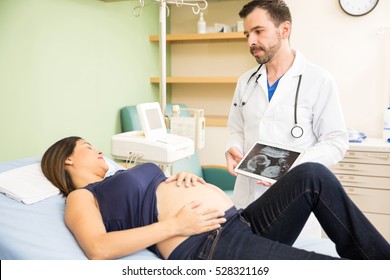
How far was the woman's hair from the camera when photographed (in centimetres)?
158

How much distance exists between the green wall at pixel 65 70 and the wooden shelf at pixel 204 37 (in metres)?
0.24

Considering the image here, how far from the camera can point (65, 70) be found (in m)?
2.35

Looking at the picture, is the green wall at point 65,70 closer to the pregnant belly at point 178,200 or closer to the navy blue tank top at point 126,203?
the navy blue tank top at point 126,203

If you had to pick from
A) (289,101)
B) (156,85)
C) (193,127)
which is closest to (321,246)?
(289,101)

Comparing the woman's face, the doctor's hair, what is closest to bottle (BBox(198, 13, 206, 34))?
the doctor's hair

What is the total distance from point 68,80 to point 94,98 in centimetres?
28

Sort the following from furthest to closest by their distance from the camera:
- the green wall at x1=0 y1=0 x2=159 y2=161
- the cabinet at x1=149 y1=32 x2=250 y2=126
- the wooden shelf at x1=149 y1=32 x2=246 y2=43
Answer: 1. the cabinet at x1=149 y1=32 x2=250 y2=126
2. the wooden shelf at x1=149 y1=32 x2=246 y2=43
3. the green wall at x1=0 y1=0 x2=159 y2=161

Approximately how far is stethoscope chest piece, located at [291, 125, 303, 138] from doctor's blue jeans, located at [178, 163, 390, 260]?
1.32 ft

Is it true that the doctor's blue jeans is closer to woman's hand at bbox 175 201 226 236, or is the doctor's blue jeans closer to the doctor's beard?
woman's hand at bbox 175 201 226 236

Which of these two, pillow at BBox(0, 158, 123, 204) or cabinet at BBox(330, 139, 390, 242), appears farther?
cabinet at BBox(330, 139, 390, 242)

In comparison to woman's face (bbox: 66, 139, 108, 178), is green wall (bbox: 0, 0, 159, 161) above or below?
above

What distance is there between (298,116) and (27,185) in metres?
1.15

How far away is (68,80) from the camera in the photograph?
2373 mm
